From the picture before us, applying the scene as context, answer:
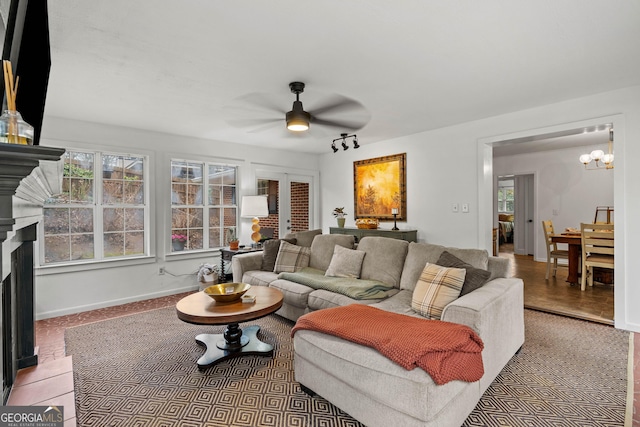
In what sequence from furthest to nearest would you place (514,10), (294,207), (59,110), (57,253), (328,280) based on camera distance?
(294,207)
(57,253)
(59,110)
(328,280)
(514,10)

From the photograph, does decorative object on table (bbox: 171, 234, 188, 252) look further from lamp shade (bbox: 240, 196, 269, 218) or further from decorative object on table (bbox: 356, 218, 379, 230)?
decorative object on table (bbox: 356, 218, 379, 230)

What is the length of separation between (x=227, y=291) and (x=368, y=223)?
9.58ft

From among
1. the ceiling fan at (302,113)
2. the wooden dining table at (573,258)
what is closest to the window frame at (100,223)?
the ceiling fan at (302,113)

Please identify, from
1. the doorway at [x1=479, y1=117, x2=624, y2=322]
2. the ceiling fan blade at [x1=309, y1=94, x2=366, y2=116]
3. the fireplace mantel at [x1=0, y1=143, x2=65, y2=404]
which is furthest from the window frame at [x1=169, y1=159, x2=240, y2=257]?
the doorway at [x1=479, y1=117, x2=624, y2=322]

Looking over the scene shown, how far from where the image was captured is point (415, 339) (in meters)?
1.72

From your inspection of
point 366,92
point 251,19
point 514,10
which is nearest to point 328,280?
point 366,92

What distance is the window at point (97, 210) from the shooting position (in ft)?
12.9

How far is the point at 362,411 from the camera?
1.72 m

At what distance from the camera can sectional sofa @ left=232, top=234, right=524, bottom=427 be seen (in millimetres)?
1566

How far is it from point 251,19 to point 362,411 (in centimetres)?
230

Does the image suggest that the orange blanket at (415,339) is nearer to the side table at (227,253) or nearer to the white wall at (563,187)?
the side table at (227,253)

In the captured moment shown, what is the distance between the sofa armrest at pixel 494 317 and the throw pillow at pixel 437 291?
0.14 meters

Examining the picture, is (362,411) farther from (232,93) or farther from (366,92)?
(232,93)

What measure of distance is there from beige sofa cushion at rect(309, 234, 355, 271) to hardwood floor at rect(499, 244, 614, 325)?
2293 millimetres
